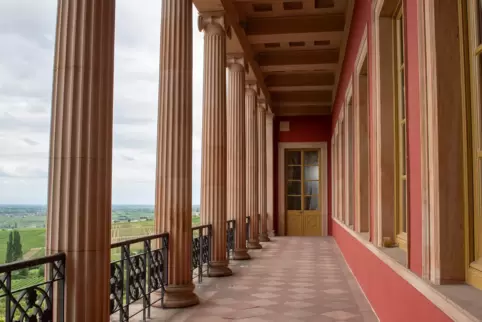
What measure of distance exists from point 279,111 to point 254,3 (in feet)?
27.8

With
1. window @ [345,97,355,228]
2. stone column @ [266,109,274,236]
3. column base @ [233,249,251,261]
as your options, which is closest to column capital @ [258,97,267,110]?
stone column @ [266,109,274,236]

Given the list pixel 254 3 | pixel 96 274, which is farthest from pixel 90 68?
pixel 254 3

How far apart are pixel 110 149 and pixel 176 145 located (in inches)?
87.8

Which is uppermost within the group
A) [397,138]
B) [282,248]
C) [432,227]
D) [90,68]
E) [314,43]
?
[314,43]

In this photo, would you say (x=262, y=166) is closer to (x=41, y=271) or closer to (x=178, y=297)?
(x=178, y=297)

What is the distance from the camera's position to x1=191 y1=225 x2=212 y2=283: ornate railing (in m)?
7.14

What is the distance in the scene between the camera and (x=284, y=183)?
698 inches

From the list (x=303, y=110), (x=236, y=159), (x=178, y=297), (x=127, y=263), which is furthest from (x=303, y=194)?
(x=127, y=263)

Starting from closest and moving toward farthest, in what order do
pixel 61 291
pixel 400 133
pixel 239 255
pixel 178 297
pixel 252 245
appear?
pixel 61 291 < pixel 400 133 < pixel 178 297 < pixel 239 255 < pixel 252 245

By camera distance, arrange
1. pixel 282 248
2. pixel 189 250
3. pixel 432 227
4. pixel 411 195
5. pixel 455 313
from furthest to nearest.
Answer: pixel 282 248
pixel 189 250
pixel 411 195
pixel 432 227
pixel 455 313

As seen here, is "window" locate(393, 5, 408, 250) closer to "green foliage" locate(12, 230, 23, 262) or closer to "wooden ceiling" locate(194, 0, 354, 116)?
"green foliage" locate(12, 230, 23, 262)

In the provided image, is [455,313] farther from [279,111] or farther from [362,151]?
[279,111]

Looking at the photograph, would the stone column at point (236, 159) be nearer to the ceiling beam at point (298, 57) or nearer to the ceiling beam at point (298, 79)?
the ceiling beam at point (298, 57)

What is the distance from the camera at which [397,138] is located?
15.4 feet
